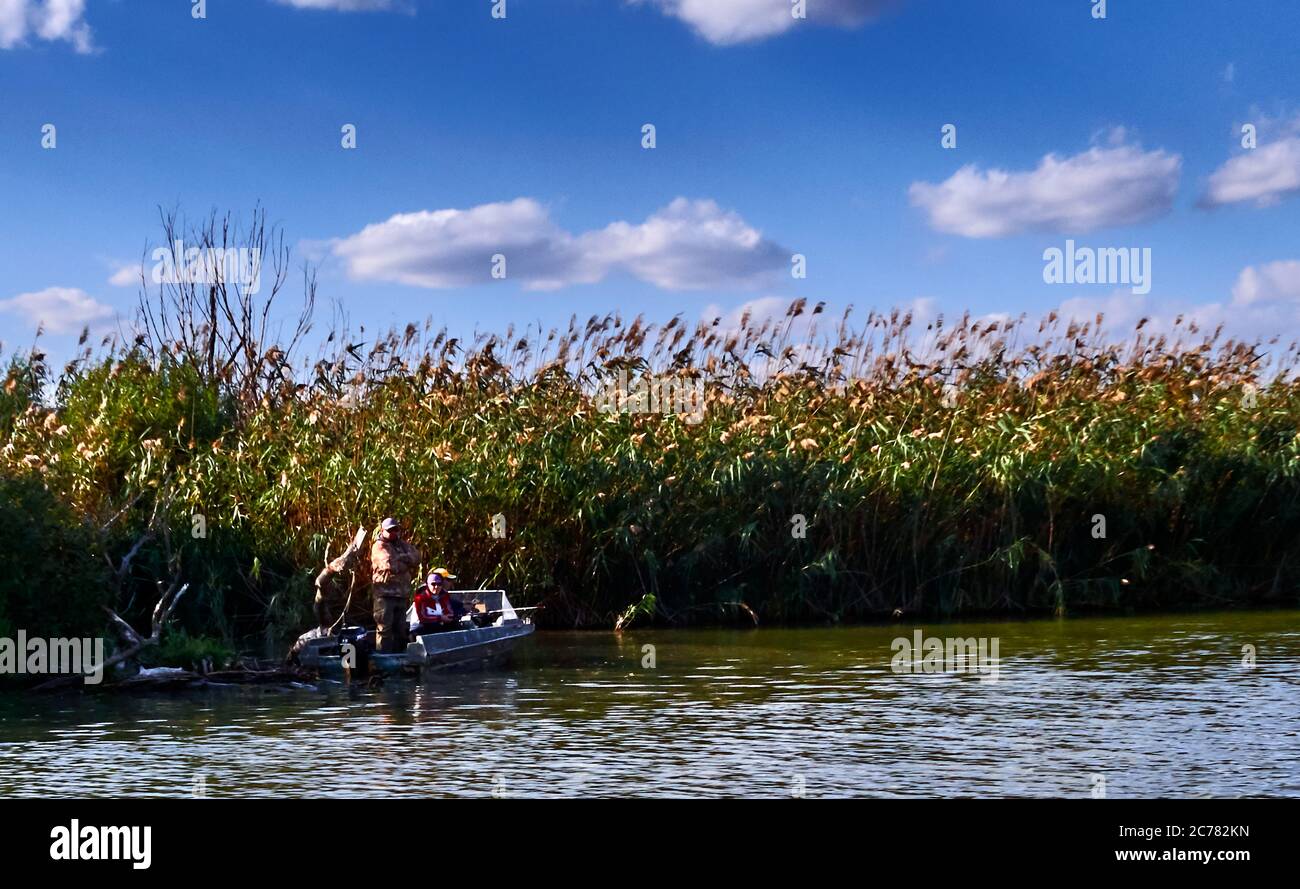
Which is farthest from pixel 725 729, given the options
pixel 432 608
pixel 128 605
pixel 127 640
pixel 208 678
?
pixel 128 605

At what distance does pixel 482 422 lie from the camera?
855 inches

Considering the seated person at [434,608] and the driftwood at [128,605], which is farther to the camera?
the seated person at [434,608]

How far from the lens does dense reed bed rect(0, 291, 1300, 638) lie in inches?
823

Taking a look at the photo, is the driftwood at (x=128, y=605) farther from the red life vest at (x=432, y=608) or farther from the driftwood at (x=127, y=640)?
the red life vest at (x=432, y=608)

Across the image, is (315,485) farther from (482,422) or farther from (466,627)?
(466,627)

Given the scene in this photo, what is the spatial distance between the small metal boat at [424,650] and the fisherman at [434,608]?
141 mm

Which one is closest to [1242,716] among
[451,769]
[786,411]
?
[451,769]

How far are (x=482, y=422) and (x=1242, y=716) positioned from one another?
10.8 meters

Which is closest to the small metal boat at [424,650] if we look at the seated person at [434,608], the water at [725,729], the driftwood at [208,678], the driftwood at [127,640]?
the seated person at [434,608]

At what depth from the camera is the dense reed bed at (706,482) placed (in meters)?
20.9

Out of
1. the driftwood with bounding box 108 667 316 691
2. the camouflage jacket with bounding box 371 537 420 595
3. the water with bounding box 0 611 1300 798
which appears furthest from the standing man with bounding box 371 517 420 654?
the driftwood with bounding box 108 667 316 691

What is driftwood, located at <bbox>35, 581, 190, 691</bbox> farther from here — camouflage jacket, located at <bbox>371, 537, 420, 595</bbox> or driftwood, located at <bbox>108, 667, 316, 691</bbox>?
camouflage jacket, located at <bbox>371, 537, 420, 595</bbox>

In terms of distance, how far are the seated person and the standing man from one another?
1.72ft
